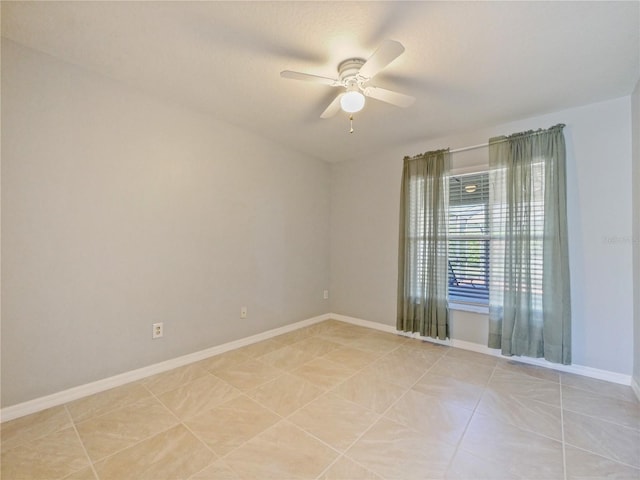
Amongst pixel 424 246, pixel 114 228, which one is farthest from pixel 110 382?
pixel 424 246

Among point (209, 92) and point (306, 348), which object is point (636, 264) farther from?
point (209, 92)

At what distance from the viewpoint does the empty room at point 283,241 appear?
158 centimetres

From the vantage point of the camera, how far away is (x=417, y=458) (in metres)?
1.51

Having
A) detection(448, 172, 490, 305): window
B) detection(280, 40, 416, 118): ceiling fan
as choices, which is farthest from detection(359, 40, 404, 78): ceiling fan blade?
detection(448, 172, 490, 305): window

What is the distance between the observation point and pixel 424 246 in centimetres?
333

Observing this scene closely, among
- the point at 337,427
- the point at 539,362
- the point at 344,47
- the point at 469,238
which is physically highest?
the point at 344,47

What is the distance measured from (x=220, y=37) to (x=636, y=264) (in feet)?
11.5

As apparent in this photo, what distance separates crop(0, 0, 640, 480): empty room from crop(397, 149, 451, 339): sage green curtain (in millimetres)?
25

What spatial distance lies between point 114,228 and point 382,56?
7.54ft

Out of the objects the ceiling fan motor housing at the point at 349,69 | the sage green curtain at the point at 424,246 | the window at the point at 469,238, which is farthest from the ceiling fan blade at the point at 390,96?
the window at the point at 469,238

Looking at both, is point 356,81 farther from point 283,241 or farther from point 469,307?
point 469,307

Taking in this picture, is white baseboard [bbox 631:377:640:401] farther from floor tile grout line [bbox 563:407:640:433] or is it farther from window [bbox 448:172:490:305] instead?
window [bbox 448:172:490:305]

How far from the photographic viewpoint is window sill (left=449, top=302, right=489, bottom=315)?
3.03 metres

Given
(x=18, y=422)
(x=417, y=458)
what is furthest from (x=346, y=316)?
(x=18, y=422)
